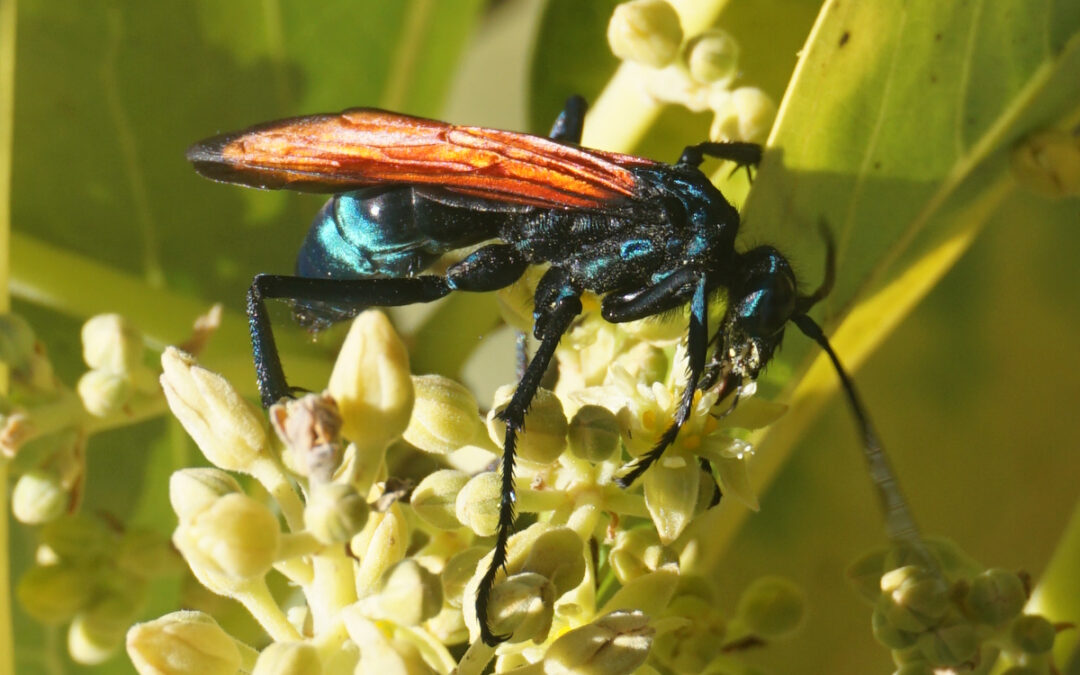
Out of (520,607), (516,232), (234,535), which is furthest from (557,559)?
(516,232)

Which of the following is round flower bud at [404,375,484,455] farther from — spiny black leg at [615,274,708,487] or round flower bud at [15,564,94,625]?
round flower bud at [15,564,94,625]

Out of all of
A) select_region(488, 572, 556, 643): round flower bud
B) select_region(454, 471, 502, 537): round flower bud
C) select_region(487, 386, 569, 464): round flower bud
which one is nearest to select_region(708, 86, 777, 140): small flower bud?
select_region(487, 386, 569, 464): round flower bud

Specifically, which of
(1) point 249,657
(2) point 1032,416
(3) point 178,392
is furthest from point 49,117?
(2) point 1032,416

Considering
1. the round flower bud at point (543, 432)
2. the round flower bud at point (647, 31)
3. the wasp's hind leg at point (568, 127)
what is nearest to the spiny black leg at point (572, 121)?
the wasp's hind leg at point (568, 127)

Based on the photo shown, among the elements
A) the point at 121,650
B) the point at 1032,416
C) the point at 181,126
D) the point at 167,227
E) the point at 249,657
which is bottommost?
the point at 121,650

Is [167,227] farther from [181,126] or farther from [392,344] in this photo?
[392,344]

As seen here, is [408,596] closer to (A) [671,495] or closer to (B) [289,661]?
(B) [289,661]
